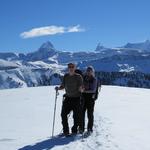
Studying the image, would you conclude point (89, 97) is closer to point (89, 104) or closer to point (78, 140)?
point (89, 104)

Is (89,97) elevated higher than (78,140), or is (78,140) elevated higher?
(89,97)

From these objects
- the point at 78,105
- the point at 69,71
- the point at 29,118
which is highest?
the point at 69,71

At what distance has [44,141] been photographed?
484 inches

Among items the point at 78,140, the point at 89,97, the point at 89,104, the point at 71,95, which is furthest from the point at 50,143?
the point at 89,97

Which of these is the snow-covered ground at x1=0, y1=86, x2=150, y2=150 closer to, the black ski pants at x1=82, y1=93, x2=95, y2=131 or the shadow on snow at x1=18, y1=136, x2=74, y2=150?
the shadow on snow at x1=18, y1=136, x2=74, y2=150

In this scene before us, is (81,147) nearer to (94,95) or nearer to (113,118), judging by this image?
(94,95)

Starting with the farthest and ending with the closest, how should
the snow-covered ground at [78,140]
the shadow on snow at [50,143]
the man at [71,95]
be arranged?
the man at [71,95] < the snow-covered ground at [78,140] < the shadow on snow at [50,143]

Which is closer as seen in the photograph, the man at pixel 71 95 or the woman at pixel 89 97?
the man at pixel 71 95

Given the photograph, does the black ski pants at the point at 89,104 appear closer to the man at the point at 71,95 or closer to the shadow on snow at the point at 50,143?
the man at the point at 71,95

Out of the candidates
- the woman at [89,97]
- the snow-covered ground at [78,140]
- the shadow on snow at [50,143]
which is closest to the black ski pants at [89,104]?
the woman at [89,97]

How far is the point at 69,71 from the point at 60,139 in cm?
198

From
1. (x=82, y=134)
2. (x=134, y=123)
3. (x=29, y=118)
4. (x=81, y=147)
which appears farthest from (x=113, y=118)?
(x=81, y=147)

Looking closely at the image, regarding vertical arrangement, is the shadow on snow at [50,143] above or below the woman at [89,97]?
below

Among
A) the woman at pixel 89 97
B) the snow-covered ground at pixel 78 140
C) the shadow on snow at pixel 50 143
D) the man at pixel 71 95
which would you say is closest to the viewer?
the shadow on snow at pixel 50 143
